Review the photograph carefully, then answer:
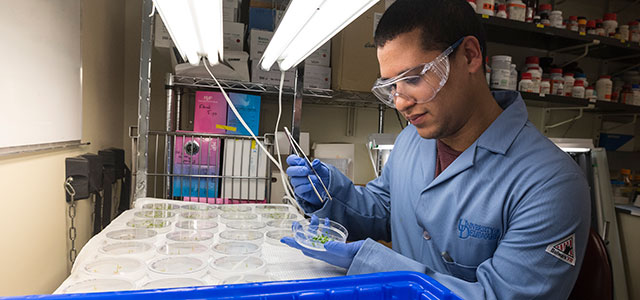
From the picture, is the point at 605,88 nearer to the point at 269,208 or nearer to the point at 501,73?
the point at 501,73

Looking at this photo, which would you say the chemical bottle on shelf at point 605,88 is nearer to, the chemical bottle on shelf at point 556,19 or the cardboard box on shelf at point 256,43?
the chemical bottle on shelf at point 556,19

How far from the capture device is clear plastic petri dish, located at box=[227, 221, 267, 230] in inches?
45.3

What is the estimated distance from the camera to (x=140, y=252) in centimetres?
89

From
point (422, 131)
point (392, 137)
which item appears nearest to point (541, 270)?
point (422, 131)

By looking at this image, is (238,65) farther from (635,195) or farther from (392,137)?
(635,195)

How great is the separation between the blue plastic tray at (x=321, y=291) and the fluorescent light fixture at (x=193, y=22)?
1.96 ft

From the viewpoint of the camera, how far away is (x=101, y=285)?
27.8 inches

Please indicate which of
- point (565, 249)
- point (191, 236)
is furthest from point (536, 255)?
point (191, 236)

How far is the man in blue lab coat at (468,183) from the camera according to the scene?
0.78 meters

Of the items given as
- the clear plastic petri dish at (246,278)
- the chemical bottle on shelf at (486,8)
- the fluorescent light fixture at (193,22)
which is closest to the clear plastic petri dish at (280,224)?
the clear plastic petri dish at (246,278)

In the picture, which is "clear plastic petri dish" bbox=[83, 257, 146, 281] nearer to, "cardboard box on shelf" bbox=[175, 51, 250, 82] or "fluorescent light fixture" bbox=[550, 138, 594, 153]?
"cardboard box on shelf" bbox=[175, 51, 250, 82]

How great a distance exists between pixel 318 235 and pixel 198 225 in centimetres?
45

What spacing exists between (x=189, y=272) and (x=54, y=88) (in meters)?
1.15

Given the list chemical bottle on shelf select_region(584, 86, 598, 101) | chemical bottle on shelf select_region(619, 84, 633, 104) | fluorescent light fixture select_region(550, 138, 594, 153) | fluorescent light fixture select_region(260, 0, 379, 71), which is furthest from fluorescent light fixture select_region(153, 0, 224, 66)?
chemical bottle on shelf select_region(619, 84, 633, 104)
